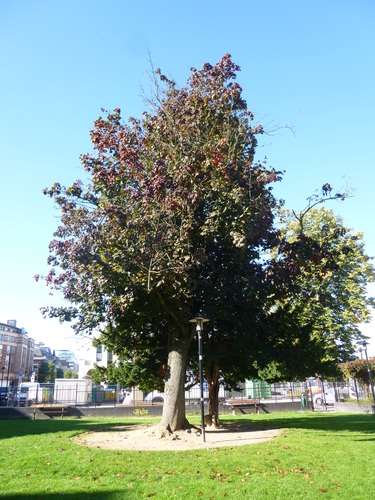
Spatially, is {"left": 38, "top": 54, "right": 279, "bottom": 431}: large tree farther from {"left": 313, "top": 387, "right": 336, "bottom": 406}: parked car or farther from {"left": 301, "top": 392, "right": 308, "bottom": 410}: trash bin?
{"left": 313, "top": 387, "right": 336, "bottom": 406}: parked car

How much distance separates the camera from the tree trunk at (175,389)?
→ 532 inches

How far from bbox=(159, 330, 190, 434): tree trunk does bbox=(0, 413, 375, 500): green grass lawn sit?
3.04 meters

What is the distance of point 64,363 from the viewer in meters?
183

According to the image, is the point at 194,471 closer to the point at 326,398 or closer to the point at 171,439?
the point at 171,439

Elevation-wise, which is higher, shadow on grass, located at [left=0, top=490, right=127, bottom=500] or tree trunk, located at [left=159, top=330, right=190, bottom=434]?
tree trunk, located at [left=159, top=330, right=190, bottom=434]

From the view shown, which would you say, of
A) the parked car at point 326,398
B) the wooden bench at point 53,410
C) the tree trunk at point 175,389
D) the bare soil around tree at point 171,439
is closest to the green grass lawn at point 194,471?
the bare soil around tree at point 171,439

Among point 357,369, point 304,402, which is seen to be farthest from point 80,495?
point 357,369

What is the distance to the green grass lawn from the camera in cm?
684

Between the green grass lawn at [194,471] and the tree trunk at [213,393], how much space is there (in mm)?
4792

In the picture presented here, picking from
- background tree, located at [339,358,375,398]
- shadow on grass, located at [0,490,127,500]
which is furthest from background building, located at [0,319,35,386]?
shadow on grass, located at [0,490,127,500]

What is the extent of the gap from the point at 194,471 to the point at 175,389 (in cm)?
566

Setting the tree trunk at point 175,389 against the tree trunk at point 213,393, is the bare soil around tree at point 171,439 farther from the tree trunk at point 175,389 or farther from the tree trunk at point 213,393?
the tree trunk at point 213,393

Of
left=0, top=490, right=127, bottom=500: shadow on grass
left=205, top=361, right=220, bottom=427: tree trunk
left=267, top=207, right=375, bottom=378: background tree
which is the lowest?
left=0, top=490, right=127, bottom=500: shadow on grass

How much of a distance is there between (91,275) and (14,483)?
6.18m
